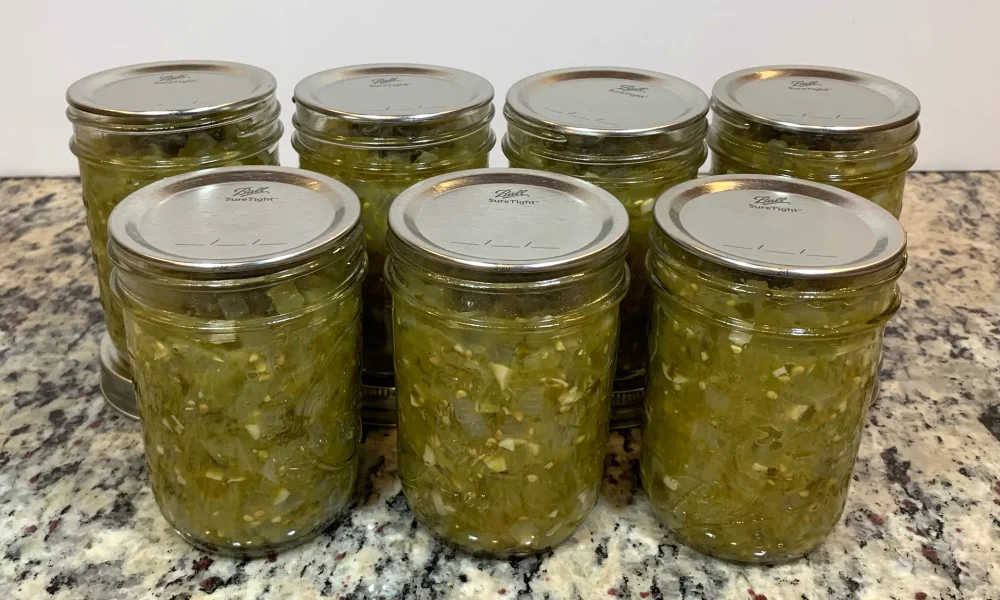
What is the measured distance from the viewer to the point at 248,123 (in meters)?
0.95

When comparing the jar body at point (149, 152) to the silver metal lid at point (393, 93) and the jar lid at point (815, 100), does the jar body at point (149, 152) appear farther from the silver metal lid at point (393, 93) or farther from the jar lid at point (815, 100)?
the jar lid at point (815, 100)

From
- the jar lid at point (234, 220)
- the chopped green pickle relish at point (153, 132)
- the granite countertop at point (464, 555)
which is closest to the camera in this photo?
the jar lid at point (234, 220)

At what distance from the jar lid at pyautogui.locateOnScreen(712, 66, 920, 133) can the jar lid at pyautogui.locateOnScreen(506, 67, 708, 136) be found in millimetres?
55

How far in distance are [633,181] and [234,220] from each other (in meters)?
0.41

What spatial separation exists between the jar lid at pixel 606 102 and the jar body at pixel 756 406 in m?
0.19

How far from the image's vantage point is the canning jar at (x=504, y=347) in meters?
0.71

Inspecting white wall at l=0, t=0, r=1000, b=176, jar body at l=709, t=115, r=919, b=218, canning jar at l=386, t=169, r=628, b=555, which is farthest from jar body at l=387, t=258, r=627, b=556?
white wall at l=0, t=0, r=1000, b=176

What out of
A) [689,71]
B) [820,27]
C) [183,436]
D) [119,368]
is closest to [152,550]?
[183,436]

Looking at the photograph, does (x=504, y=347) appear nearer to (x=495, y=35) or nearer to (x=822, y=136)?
(x=822, y=136)

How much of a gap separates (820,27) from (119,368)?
1268mm

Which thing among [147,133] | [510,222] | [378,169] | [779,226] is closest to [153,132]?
[147,133]

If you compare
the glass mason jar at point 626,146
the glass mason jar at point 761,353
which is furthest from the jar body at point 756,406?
the glass mason jar at point 626,146

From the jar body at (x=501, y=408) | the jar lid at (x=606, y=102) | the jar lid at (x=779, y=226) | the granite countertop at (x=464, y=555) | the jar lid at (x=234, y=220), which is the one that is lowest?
the granite countertop at (x=464, y=555)

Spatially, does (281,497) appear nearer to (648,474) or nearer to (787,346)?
(648,474)
